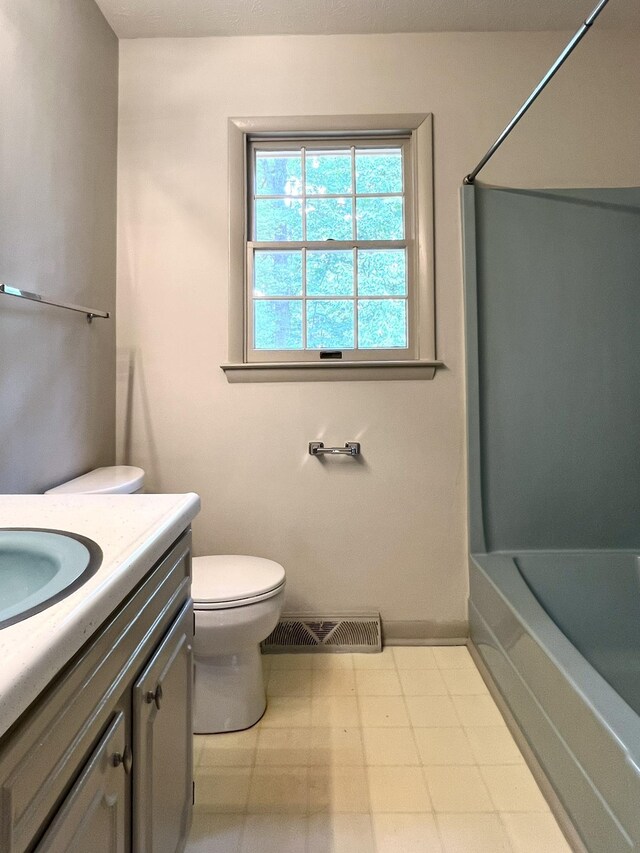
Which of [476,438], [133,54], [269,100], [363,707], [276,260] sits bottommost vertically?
[363,707]

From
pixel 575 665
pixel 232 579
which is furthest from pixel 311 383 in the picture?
pixel 575 665

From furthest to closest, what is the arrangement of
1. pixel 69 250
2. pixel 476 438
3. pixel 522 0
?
pixel 476 438 < pixel 522 0 < pixel 69 250

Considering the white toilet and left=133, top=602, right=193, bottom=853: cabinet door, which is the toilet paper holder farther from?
left=133, top=602, right=193, bottom=853: cabinet door

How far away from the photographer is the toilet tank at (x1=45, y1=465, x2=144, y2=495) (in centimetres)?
156

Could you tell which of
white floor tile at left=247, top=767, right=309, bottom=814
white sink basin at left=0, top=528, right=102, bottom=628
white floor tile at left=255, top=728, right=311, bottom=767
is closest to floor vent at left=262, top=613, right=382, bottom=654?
A: white floor tile at left=255, top=728, right=311, bottom=767

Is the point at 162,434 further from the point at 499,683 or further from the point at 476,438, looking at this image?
the point at 499,683

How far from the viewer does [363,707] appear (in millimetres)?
1728

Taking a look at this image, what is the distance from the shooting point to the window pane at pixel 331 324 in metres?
2.16

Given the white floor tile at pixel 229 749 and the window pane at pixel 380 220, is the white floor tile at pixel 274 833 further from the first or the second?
the window pane at pixel 380 220

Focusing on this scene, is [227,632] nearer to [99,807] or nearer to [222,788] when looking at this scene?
[222,788]

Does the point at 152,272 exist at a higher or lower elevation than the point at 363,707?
higher

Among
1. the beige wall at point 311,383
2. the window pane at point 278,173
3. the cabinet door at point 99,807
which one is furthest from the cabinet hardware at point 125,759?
the window pane at point 278,173

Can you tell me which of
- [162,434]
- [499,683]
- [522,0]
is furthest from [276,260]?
[499,683]

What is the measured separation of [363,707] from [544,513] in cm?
106
